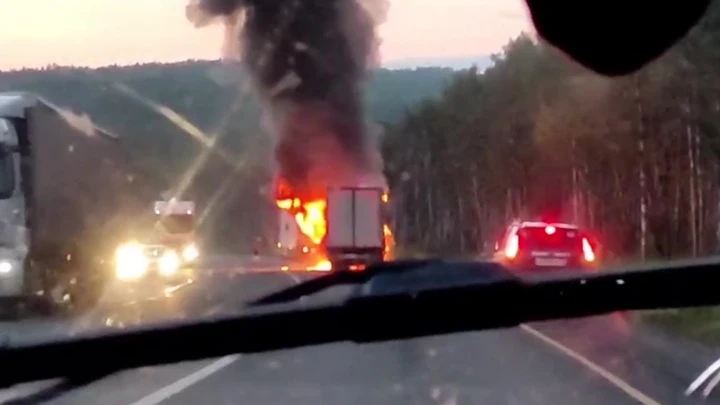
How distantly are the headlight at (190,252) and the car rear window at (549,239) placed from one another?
9.54 m

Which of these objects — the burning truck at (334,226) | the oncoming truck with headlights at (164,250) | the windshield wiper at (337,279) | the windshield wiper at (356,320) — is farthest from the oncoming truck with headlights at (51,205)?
the windshield wiper at (356,320)

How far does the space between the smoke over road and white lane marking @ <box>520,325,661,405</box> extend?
3.86 meters

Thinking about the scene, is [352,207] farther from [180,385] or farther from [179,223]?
[180,385]

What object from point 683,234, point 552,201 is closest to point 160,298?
point 683,234

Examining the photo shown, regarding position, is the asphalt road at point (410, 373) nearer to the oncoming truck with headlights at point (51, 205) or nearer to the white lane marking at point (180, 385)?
the white lane marking at point (180, 385)

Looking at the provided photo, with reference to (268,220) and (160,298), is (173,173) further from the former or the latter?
(268,220)

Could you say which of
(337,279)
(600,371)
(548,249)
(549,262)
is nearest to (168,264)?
(600,371)

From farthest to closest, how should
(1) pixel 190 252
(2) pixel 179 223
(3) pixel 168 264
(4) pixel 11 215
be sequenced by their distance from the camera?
(2) pixel 179 223
(4) pixel 11 215
(1) pixel 190 252
(3) pixel 168 264

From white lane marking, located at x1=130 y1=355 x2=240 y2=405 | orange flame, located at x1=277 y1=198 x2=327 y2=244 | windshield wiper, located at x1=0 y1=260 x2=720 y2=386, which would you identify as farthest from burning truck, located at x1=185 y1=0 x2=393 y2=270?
windshield wiper, located at x1=0 y1=260 x2=720 y2=386

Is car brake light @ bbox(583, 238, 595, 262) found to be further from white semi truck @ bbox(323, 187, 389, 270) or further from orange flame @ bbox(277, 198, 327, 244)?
orange flame @ bbox(277, 198, 327, 244)

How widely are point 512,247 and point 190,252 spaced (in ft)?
43.6

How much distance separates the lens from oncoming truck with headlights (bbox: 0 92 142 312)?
2472 centimetres

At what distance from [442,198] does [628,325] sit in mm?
2584

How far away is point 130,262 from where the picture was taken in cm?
2944
